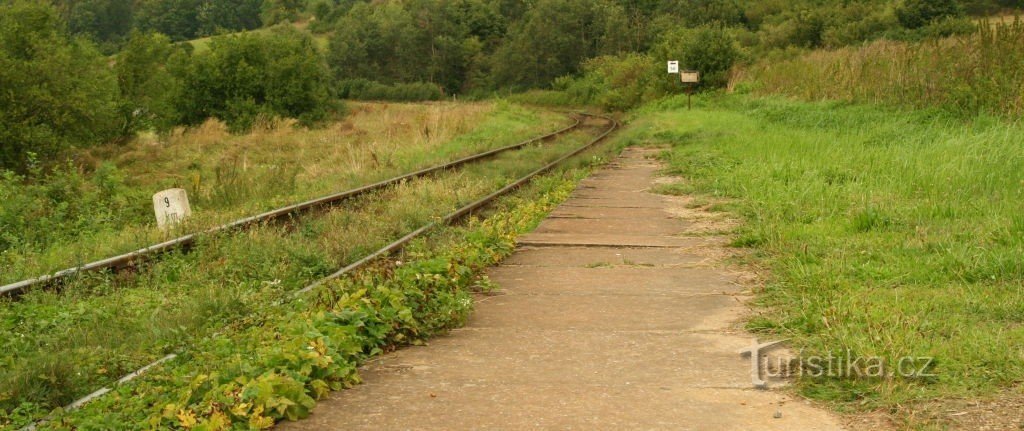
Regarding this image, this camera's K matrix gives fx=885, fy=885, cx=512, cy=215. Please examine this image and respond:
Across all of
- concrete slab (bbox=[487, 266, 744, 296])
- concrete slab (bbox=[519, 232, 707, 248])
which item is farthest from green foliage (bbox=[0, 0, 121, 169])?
concrete slab (bbox=[487, 266, 744, 296])

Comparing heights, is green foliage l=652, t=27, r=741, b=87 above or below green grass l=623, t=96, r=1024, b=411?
above

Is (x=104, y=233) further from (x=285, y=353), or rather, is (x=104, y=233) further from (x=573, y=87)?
(x=573, y=87)

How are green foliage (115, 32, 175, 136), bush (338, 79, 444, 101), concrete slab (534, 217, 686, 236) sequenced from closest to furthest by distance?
concrete slab (534, 217, 686, 236)
green foliage (115, 32, 175, 136)
bush (338, 79, 444, 101)

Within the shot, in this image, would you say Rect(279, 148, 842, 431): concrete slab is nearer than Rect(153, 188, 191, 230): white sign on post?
Yes

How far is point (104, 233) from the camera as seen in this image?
10.9 m

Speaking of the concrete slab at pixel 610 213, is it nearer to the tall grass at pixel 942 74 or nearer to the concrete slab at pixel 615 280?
the concrete slab at pixel 615 280

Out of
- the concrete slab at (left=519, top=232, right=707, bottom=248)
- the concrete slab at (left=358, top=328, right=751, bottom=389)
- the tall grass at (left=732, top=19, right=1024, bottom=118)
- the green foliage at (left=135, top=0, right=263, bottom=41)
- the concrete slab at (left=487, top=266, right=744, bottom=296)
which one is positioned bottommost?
the concrete slab at (left=519, top=232, right=707, bottom=248)

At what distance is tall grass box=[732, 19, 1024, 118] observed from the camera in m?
13.0

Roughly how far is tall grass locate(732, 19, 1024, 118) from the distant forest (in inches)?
48.9

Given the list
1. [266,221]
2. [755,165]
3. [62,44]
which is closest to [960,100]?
[755,165]

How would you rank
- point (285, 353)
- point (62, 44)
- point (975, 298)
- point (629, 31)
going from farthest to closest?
1. point (629, 31)
2. point (62, 44)
3. point (975, 298)
4. point (285, 353)

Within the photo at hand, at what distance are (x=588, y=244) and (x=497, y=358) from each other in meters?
3.76

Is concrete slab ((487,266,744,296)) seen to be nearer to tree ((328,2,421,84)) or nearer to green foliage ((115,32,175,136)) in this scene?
green foliage ((115,32,175,136))

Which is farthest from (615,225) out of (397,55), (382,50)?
(382,50)
